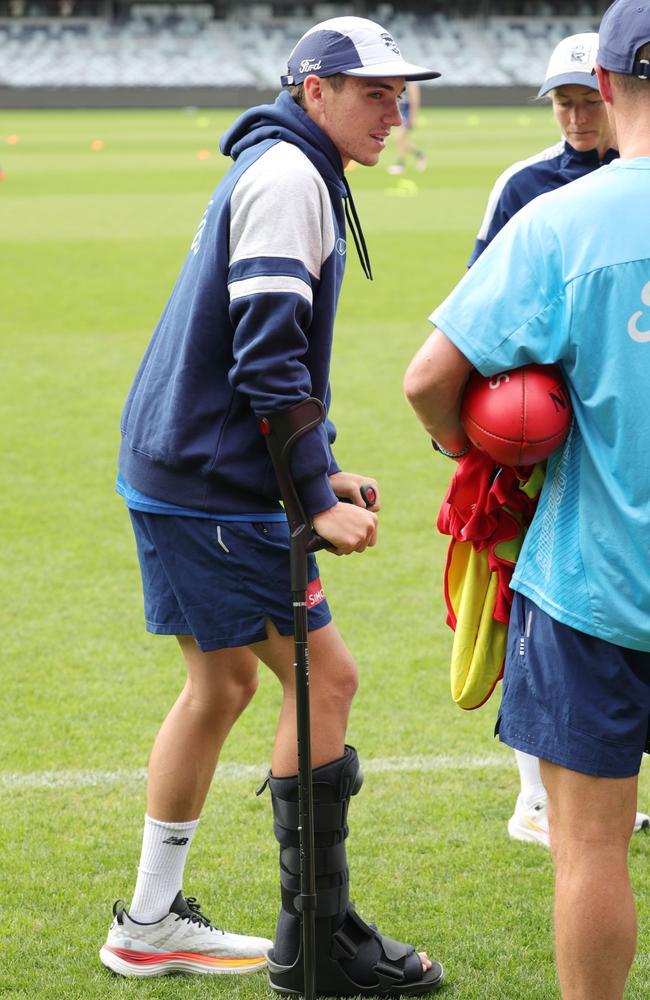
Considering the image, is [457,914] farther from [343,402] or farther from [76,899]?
[343,402]

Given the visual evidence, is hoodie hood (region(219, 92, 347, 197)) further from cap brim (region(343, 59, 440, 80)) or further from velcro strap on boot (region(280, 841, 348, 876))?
velcro strap on boot (region(280, 841, 348, 876))

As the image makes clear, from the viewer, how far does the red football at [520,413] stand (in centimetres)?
255

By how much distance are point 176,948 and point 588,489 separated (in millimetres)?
1746

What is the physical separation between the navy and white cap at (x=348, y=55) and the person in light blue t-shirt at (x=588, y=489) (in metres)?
0.78

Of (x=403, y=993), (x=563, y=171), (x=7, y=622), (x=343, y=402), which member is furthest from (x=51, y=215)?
(x=403, y=993)

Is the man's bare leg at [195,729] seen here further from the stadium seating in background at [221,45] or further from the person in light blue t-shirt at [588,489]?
the stadium seating in background at [221,45]

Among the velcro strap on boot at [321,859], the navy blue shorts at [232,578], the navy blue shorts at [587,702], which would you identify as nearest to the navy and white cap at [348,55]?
the navy blue shorts at [232,578]

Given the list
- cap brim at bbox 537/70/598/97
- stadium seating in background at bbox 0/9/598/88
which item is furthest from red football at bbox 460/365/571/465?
stadium seating in background at bbox 0/9/598/88

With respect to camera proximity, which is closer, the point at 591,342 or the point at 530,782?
the point at 591,342

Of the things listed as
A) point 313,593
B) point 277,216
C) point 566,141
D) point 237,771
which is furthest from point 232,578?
point 566,141

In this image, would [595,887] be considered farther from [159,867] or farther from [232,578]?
[159,867]

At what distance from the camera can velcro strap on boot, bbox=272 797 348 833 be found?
3.27 meters

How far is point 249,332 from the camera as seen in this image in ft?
9.81

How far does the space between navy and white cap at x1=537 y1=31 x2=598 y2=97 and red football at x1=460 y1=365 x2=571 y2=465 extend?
78.9 inches
